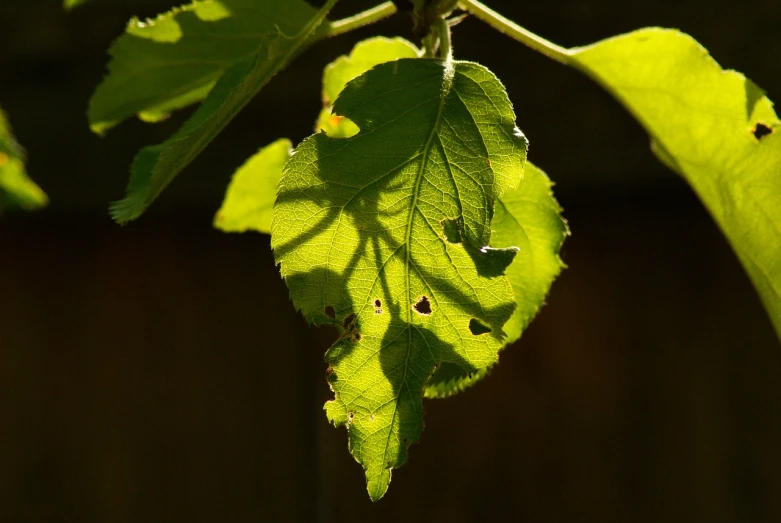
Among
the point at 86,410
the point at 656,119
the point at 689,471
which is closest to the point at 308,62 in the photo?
the point at 86,410

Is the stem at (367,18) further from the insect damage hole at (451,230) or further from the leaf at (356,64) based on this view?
the insect damage hole at (451,230)

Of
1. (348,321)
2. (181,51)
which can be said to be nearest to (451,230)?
(348,321)

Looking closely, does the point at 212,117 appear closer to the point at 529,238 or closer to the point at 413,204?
the point at 413,204

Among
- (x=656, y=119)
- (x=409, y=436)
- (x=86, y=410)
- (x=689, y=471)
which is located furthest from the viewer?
(x=86, y=410)

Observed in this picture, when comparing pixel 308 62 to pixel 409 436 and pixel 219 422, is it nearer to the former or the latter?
pixel 219 422

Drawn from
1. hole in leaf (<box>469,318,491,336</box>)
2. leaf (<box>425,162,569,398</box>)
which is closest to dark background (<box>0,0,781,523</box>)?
leaf (<box>425,162,569,398</box>)
